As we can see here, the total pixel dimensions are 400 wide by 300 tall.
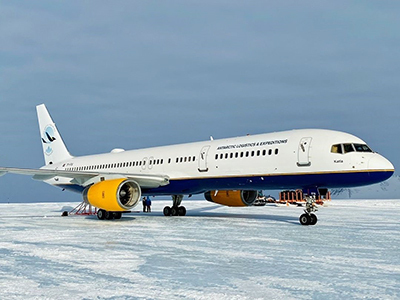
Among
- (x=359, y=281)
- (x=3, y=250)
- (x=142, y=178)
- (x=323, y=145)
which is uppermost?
(x=323, y=145)

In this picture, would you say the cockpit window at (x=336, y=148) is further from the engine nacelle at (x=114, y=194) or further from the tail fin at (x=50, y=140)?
the tail fin at (x=50, y=140)

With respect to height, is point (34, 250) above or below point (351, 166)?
below

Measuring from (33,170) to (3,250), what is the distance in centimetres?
1247

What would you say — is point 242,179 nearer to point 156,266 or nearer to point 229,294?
point 156,266

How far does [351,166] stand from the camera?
16516mm

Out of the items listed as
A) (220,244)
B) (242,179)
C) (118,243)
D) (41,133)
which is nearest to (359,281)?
(220,244)

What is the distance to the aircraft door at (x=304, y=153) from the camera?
57.4 ft

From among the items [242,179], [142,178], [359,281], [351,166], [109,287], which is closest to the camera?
[109,287]

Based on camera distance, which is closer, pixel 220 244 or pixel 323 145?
pixel 220 244

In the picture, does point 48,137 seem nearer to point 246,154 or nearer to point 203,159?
point 203,159

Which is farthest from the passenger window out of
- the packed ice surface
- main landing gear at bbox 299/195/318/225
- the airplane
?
the packed ice surface

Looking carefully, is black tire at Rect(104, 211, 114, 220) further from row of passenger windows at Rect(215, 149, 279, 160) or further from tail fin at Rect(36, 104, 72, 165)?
tail fin at Rect(36, 104, 72, 165)

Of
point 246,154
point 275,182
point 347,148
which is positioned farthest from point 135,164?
point 347,148

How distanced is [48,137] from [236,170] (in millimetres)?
18914
